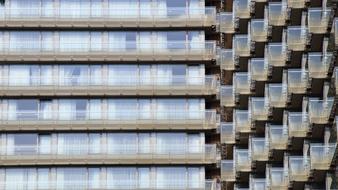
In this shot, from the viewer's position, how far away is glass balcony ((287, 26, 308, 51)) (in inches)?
4163

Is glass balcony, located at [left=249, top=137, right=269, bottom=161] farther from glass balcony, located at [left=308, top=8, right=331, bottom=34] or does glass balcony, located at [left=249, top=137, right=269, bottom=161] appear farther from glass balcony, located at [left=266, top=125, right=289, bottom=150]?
glass balcony, located at [left=308, top=8, right=331, bottom=34]

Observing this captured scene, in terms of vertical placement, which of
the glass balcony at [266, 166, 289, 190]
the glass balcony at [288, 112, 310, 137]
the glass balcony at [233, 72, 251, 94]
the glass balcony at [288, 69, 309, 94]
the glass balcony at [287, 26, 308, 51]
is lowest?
the glass balcony at [266, 166, 289, 190]

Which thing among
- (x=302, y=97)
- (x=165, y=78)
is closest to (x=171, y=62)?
(x=165, y=78)

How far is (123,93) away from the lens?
409ft

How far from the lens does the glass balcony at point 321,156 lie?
327ft

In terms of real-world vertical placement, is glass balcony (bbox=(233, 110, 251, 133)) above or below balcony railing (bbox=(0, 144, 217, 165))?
above

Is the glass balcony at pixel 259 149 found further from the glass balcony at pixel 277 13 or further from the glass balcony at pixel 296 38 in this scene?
the glass balcony at pixel 277 13

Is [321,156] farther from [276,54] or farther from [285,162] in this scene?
[276,54]

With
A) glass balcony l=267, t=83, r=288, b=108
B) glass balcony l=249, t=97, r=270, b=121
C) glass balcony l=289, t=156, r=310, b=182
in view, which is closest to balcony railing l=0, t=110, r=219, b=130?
glass balcony l=249, t=97, r=270, b=121

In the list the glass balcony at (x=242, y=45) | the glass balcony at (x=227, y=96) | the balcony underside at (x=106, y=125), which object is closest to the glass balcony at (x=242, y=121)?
the glass balcony at (x=227, y=96)

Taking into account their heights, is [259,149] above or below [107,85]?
below

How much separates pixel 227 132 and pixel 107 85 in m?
11.8

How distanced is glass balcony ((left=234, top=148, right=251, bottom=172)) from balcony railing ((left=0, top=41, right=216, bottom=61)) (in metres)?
12.3

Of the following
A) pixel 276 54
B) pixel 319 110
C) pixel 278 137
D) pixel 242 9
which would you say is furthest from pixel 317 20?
pixel 242 9
